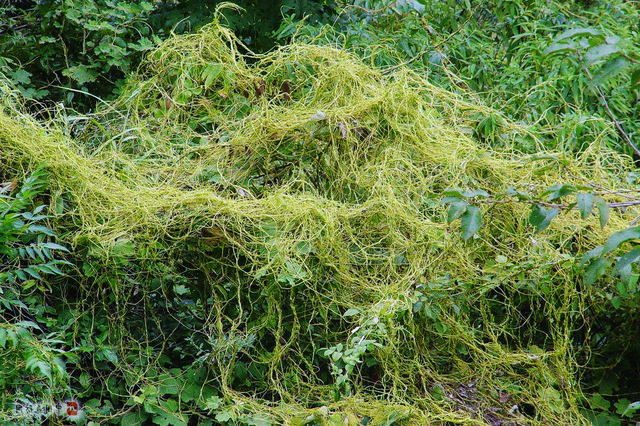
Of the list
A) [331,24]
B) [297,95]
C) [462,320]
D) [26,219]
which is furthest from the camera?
[331,24]

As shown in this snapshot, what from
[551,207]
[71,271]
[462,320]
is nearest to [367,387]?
[462,320]

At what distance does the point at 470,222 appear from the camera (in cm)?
206

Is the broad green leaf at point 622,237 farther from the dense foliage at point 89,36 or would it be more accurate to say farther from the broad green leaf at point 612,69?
the dense foliage at point 89,36

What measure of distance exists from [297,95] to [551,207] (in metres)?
1.24

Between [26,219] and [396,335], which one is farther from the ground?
[26,219]

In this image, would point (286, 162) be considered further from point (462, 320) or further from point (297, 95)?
point (462, 320)

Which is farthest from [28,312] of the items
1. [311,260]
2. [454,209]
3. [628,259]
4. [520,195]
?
[628,259]

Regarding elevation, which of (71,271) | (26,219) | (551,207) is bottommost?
(71,271)

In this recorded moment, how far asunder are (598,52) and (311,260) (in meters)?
1.07

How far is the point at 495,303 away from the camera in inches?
105

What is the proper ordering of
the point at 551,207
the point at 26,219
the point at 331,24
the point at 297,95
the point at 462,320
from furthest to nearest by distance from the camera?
the point at 331,24, the point at 297,95, the point at 462,320, the point at 26,219, the point at 551,207

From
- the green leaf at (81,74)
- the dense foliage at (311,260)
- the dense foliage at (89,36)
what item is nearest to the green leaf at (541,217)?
the dense foliage at (311,260)

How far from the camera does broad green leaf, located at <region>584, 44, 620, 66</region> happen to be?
6.02ft

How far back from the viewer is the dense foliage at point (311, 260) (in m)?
2.26
